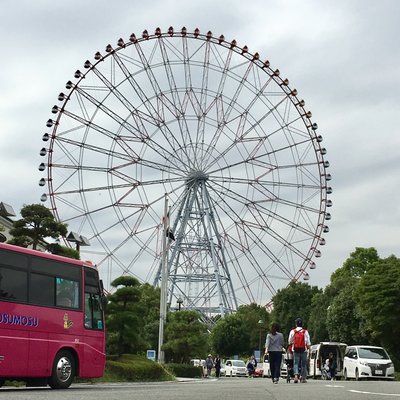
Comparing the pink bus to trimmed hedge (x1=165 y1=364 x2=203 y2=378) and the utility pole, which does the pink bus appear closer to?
the utility pole

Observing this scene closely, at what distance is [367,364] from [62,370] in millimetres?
19459

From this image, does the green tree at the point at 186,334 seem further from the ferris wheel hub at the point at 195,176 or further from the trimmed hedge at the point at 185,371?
the ferris wheel hub at the point at 195,176

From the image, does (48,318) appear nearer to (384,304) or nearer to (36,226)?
(36,226)

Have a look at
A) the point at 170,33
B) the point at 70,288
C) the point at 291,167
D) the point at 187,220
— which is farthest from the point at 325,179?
the point at 70,288

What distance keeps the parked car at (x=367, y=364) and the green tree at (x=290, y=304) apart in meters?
67.4

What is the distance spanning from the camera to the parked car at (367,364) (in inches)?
1499

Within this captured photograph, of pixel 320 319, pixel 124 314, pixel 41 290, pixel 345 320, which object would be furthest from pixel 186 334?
A: pixel 41 290

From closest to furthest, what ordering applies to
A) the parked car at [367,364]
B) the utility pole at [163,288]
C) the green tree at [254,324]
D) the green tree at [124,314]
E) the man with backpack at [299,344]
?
the man with backpack at [299,344], the green tree at [124,314], the parked car at [367,364], the utility pole at [163,288], the green tree at [254,324]

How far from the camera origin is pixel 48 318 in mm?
21734

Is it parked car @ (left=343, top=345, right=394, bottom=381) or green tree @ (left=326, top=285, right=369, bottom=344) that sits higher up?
green tree @ (left=326, top=285, right=369, bottom=344)

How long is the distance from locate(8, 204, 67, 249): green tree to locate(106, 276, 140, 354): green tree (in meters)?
4.63

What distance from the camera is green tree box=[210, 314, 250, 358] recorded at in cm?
10769

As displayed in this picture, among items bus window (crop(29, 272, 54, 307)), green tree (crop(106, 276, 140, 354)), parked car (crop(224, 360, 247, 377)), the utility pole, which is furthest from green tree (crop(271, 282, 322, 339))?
bus window (crop(29, 272, 54, 307))

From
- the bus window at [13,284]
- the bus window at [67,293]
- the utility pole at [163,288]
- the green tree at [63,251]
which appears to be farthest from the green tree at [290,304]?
the bus window at [13,284]
